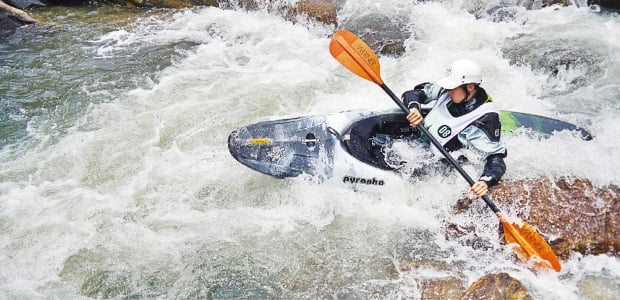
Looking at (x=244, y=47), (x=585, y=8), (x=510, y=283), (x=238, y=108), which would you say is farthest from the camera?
(x=585, y=8)

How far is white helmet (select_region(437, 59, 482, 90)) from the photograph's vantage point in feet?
12.4

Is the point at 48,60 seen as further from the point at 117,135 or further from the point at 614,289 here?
the point at 614,289

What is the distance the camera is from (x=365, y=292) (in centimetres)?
380

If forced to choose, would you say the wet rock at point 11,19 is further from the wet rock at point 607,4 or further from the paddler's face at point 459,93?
the wet rock at point 607,4

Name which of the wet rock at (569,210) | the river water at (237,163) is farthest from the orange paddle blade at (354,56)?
the wet rock at (569,210)

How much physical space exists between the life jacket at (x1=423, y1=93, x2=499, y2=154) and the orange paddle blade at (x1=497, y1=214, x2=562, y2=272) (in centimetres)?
77

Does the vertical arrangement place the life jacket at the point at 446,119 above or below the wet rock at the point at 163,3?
above

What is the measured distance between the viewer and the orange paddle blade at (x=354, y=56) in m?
4.57

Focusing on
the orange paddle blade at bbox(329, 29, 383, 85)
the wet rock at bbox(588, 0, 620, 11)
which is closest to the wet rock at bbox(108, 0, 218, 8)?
the orange paddle blade at bbox(329, 29, 383, 85)

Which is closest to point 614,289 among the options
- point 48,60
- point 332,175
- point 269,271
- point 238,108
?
point 332,175

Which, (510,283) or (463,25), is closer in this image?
(510,283)

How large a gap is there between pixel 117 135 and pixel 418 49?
456 centimetres

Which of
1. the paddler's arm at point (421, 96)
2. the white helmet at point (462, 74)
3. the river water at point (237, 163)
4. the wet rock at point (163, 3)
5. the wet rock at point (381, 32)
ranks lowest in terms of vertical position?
the river water at point (237, 163)

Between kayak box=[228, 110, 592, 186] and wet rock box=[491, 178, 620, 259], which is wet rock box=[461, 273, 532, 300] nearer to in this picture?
wet rock box=[491, 178, 620, 259]
